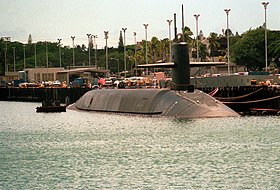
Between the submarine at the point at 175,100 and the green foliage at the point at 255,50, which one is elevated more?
the green foliage at the point at 255,50

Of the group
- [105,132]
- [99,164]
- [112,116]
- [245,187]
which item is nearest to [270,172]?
[245,187]

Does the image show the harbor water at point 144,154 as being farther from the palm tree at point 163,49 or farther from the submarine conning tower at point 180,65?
the palm tree at point 163,49

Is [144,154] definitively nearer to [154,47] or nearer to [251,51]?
[251,51]

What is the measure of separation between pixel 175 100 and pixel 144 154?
17595 mm

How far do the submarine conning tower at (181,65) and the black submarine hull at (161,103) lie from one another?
103 cm

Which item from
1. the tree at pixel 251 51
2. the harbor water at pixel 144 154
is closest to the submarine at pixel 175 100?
the harbor water at pixel 144 154

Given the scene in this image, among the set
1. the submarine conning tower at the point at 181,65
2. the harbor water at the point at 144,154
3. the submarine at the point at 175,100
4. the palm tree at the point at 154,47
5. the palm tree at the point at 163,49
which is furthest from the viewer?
the palm tree at the point at 154,47

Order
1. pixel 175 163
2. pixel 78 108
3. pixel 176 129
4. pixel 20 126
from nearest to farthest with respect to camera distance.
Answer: pixel 175 163 → pixel 176 129 → pixel 20 126 → pixel 78 108

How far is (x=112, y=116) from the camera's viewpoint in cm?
6588

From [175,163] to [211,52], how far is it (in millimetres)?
148709

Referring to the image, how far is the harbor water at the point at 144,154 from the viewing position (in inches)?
1287

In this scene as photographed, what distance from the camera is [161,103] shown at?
6003cm

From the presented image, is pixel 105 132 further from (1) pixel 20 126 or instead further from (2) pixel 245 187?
(2) pixel 245 187

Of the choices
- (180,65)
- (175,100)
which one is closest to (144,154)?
(175,100)
